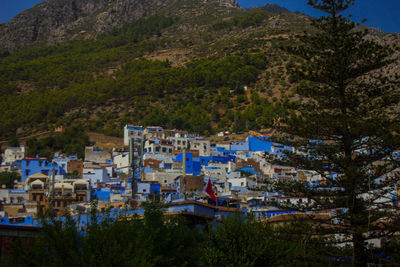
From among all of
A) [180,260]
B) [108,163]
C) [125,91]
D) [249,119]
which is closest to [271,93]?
[249,119]

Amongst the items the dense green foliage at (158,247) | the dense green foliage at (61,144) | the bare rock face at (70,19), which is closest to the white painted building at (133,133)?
the dense green foliage at (61,144)

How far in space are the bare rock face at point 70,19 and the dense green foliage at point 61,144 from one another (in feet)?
252

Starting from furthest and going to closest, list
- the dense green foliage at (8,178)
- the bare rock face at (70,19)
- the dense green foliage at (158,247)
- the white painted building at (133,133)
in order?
the bare rock face at (70,19) → the white painted building at (133,133) → the dense green foliage at (8,178) → the dense green foliage at (158,247)

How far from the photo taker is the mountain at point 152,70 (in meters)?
81.8

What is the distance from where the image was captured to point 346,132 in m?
16.6

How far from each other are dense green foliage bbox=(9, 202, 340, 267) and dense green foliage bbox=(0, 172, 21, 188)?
3242 cm

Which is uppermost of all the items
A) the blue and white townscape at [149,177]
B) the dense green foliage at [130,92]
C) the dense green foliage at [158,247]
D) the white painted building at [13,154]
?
the dense green foliage at [130,92]

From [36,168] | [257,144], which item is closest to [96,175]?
[36,168]

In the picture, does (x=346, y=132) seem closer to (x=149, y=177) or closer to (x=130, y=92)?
(x=149, y=177)

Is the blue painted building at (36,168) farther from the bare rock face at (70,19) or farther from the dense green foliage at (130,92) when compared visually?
the bare rock face at (70,19)

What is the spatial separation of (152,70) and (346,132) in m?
84.1

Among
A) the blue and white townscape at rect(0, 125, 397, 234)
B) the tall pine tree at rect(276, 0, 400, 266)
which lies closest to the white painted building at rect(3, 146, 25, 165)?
the blue and white townscape at rect(0, 125, 397, 234)

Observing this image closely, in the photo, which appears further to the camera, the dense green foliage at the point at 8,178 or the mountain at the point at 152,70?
the mountain at the point at 152,70

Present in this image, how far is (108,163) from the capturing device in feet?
186
